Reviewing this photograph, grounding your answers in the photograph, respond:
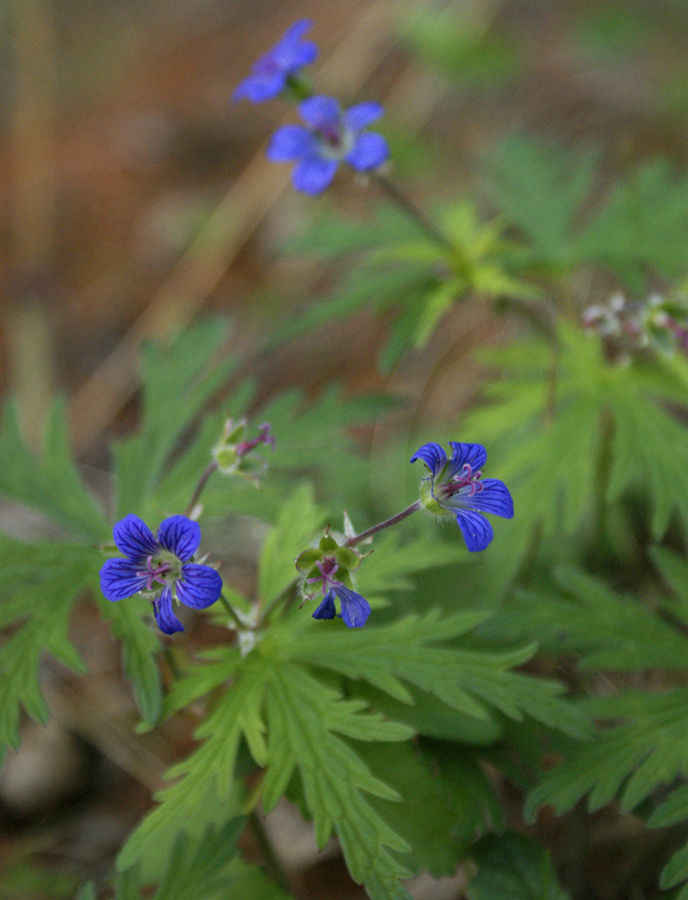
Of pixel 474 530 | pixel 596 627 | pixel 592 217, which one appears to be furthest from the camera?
pixel 592 217

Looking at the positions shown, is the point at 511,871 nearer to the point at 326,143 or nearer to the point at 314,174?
the point at 314,174

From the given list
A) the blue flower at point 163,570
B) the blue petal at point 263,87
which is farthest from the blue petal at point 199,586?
the blue petal at point 263,87

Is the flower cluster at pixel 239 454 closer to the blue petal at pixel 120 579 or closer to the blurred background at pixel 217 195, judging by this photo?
the blue petal at pixel 120 579

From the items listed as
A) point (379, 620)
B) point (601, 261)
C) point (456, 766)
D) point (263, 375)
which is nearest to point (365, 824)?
point (456, 766)

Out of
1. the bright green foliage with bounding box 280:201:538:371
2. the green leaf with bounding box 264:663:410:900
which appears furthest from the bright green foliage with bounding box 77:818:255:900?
the bright green foliage with bounding box 280:201:538:371

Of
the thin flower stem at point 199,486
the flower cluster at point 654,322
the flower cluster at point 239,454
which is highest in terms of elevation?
the flower cluster at point 654,322

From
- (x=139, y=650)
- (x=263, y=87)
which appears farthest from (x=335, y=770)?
(x=263, y=87)

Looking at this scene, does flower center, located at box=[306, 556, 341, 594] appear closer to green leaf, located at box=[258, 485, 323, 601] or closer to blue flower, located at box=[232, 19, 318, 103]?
green leaf, located at box=[258, 485, 323, 601]
